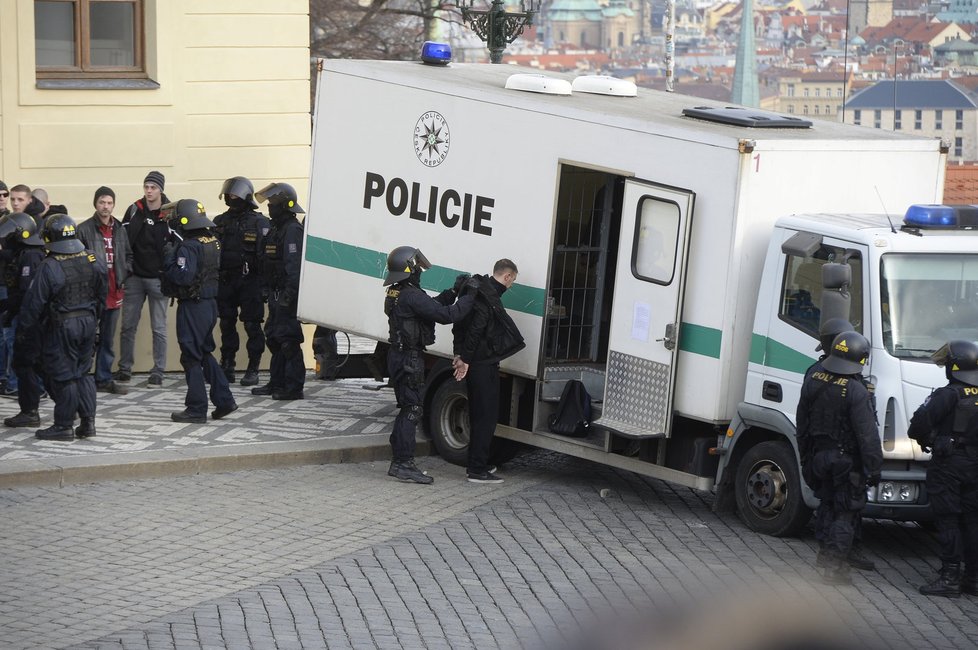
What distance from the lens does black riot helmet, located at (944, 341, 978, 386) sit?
27.8ft

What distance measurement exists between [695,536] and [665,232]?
204cm

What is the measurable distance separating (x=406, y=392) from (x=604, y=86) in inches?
111

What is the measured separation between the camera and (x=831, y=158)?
9953 mm

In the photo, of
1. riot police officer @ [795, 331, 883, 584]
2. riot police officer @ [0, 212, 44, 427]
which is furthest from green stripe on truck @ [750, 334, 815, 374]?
riot police officer @ [0, 212, 44, 427]

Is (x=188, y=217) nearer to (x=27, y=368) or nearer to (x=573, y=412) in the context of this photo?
(x=27, y=368)

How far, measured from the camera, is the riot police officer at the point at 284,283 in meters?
13.1

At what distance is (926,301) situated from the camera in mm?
9281

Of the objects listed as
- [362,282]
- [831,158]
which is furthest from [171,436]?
[831,158]

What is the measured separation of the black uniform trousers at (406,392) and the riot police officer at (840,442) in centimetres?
315

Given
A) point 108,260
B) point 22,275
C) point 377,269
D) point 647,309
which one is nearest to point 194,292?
point 22,275

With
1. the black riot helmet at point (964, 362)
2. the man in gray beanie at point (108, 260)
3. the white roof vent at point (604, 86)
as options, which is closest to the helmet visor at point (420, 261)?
the white roof vent at point (604, 86)

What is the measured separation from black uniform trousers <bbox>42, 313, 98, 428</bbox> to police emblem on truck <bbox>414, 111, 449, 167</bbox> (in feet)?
9.22

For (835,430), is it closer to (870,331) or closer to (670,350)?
(870,331)

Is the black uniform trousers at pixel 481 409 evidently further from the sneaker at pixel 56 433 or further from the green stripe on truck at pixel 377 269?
the sneaker at pixel 56 433
